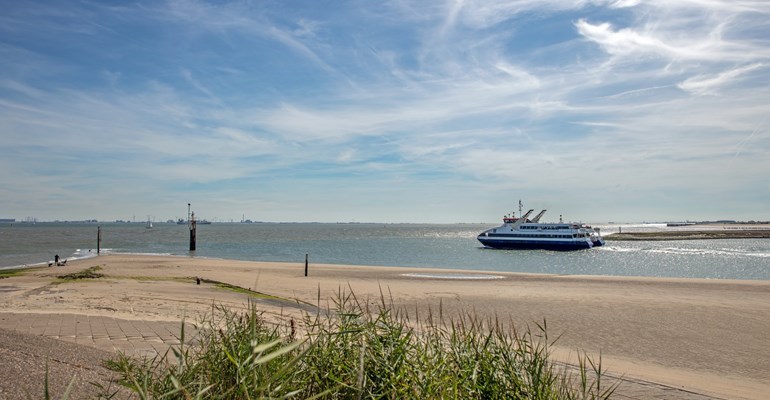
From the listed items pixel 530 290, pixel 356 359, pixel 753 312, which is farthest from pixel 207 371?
pixel 530 290

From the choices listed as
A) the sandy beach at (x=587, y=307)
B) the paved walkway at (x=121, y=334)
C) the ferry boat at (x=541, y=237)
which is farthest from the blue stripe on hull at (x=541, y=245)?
the paved walkway at (x=121, y=334)

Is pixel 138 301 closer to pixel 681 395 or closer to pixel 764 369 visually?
pixel 681 395

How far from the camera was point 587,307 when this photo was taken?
69.9ft

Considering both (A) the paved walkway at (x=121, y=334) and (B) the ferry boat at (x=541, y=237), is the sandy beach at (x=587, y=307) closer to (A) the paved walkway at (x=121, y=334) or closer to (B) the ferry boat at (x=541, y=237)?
(A) the paved walkway at (x=121, y=334)

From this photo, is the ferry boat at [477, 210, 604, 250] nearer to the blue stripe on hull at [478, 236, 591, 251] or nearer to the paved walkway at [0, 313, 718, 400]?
the blue stripe on hull at [478, 236, 591, 251]

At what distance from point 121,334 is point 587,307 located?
17317mm

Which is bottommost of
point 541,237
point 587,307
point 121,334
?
point 587,307

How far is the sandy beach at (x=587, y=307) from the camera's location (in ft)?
40.0

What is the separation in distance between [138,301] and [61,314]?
4290 mm

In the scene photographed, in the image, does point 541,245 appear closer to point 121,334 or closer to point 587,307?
point 587,307

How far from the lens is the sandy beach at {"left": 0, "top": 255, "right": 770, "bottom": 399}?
480 inches

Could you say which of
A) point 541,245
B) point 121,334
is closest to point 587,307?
point 121,334

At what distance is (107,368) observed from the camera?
7379 mm

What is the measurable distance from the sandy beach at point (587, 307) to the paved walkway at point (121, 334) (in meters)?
0.91
